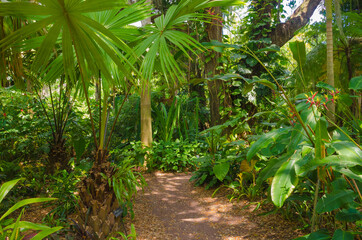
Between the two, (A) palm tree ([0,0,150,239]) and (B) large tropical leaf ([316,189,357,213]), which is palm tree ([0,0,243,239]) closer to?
(A) palm tree ([0,0,150,239])

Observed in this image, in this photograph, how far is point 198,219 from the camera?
311 centimetres

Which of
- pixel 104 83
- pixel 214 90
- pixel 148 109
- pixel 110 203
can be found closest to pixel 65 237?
pixel 110 203

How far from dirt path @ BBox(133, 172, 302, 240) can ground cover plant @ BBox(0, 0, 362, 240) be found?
8 centimetres

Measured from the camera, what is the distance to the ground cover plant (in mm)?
1647

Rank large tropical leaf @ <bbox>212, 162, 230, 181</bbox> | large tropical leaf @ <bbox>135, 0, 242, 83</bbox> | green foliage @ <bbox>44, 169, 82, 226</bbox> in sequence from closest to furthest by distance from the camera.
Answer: large tropical leaf @ <bbox>135, 0, 242, 83</bbox> < green foliage @ <bbox>44, 169, 82, 226</bbox> < large tropical leaf @ <bbox>212, 162, 230, 181</bbox>

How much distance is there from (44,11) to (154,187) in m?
3.22

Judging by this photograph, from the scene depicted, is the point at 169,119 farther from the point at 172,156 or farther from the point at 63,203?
the point at 63,203

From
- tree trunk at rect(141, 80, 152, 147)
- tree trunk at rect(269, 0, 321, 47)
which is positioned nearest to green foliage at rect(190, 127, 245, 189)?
tree trunk at rect(141, 80, 152, 147)

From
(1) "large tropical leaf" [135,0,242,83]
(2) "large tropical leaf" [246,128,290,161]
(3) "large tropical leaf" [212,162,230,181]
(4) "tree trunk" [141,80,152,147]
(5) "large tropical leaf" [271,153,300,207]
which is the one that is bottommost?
(3) "large tropical leaf" [212,162,230,181]

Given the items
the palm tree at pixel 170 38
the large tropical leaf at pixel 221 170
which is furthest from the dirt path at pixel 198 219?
the palm tree at pixel 170 38

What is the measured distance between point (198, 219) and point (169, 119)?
115 inches

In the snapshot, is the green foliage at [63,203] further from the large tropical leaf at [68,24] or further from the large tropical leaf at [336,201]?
the large tropical leaf at [336,201]

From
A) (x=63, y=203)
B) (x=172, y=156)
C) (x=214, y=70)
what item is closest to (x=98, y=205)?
(x=63, y=203)

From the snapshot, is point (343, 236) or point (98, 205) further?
point (98, 205)
